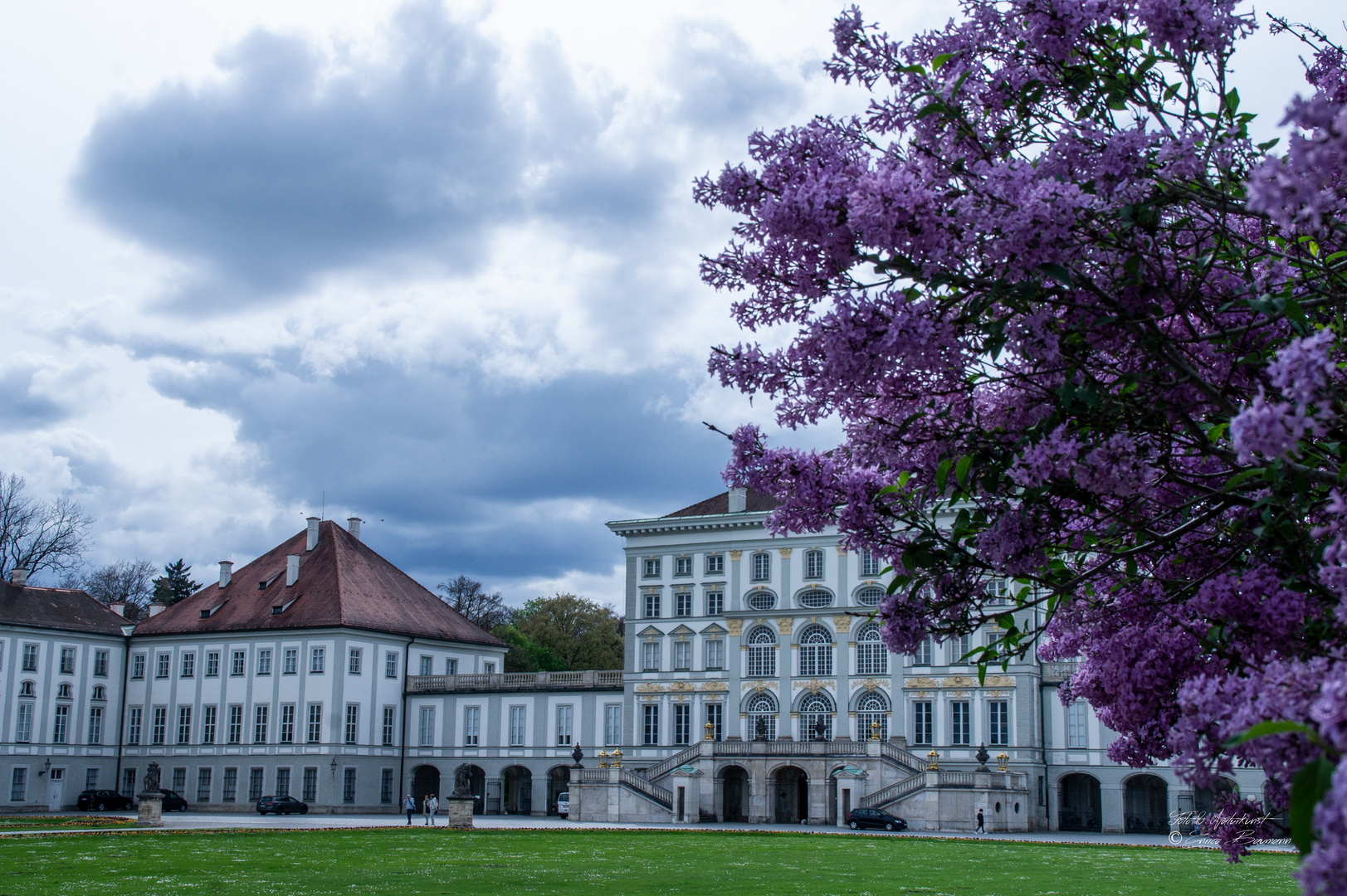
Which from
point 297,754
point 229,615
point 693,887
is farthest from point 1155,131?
point 229,615

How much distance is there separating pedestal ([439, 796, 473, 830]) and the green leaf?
4117cm

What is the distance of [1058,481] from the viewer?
5.78 m

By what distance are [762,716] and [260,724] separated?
22.9 m

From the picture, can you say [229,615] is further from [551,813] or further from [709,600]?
[709,600]

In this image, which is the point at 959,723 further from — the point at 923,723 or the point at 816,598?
the point at 816,598

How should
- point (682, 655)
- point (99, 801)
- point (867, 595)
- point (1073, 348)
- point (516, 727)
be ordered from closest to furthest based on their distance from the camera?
point (1073, 348) < point (867, 595) < point (99, 801) < point (682, 655) < point (516, 727)

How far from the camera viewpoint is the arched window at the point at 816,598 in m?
55.6

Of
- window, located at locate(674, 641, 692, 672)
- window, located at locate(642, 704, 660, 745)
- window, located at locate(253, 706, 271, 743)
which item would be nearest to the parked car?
window, located at locate(253, 706, 271, 743)

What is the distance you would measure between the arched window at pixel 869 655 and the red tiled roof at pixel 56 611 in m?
35.6

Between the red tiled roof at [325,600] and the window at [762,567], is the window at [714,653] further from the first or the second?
the red tiled roof at [325,600]

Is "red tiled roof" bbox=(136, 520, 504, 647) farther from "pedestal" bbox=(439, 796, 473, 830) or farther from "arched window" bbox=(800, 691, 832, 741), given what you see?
"arched window" bbox=(800, 691, 832, 741)

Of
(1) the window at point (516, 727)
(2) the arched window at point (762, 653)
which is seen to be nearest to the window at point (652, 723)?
(2) the arched window at point (762, 653)

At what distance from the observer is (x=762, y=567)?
5716cm

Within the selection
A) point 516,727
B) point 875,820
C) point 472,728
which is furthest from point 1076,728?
point 472,728
